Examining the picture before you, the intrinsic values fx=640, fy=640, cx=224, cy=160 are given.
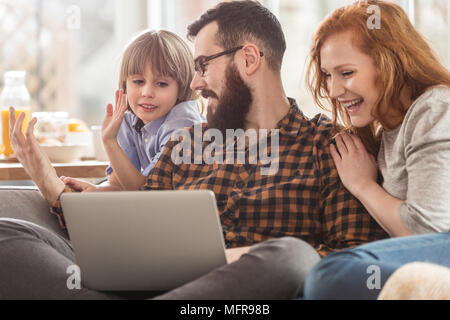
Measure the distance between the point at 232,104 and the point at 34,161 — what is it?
0.54m

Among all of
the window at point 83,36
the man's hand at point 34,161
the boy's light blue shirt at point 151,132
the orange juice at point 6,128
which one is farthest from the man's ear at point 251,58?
the window at point 83,36

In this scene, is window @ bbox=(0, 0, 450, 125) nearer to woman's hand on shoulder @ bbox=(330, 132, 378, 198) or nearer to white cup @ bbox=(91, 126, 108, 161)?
white cup @ bbox=(91, 126, 108, 161)

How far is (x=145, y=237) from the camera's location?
1.19 metres

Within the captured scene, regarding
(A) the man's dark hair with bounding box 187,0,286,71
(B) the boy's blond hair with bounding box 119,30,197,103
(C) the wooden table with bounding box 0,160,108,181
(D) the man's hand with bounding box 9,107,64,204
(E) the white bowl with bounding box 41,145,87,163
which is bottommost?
(C) the wooden table with bounding box 0,160,108,181

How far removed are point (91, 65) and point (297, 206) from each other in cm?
194

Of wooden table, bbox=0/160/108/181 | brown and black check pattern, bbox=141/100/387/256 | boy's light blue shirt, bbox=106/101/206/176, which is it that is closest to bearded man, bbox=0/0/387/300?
brown and black check pattern, bbox=141/100/387/256

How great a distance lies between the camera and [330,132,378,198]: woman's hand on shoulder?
1481mm

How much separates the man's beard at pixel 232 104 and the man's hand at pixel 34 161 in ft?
1.47

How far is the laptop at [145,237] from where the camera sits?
3.84 ft

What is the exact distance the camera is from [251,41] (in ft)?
5.78

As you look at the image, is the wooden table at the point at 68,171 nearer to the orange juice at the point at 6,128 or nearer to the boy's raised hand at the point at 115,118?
the orange juice at the point at 6,128

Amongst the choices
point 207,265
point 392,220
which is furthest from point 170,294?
point 392,220

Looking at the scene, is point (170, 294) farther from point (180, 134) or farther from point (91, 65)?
point (91, 65)

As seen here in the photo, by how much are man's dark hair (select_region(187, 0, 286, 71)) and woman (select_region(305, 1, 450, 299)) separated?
0.17m
